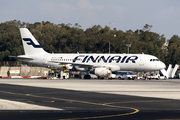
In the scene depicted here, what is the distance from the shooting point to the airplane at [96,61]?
64.2 metres

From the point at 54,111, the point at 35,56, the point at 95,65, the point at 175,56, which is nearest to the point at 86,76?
the point at 95,65

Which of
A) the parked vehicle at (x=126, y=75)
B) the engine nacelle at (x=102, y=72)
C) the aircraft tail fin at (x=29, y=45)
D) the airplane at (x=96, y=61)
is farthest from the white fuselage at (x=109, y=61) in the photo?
the engine nacelle at (x=102, y=72)

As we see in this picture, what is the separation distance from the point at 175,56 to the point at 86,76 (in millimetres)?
58837

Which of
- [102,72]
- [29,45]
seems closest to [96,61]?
[102,72]

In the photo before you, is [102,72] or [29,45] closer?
[102,72]

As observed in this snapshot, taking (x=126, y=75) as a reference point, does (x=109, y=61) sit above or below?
above

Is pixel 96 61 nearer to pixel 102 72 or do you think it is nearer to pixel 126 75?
pixel 102 72

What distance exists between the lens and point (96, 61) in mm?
67625

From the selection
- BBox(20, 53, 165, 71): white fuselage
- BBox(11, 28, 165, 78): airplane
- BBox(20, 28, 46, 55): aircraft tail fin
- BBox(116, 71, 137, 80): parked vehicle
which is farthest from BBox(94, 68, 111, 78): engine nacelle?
BBox(20, 28, 46, 55): aircraft tail fin

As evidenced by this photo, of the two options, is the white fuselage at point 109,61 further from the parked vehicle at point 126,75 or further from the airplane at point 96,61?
the parked vehicle at point 126,75

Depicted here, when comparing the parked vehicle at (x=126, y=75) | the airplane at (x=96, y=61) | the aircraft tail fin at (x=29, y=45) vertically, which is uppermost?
the aircraft tail fin at (x=29, y=45)

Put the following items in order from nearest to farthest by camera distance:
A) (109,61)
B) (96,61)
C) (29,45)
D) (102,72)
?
(102,72) → (109,61) → (96,61) → (29,45)

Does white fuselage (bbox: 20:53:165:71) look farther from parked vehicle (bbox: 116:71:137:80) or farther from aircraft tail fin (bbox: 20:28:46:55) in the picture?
parked vehicle (bbox: 116:71:137:80)

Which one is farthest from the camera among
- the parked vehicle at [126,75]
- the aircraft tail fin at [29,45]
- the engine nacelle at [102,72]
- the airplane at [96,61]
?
the aircraft tail fin at [29,45]
